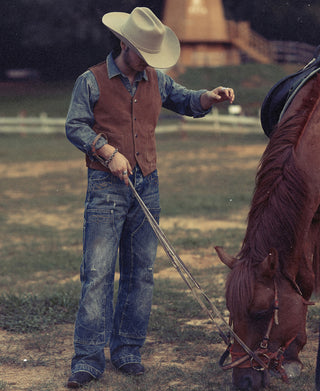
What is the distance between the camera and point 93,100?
12.6 feet

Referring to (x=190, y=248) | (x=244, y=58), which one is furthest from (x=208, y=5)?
(x=190, y=248)

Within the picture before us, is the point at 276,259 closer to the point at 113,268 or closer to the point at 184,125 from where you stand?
the point at 113,268

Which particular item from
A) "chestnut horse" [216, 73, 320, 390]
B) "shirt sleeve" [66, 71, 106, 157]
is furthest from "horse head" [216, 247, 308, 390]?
"shirt sleeve" [66, 71, 106, 157]

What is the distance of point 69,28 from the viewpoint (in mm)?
34656

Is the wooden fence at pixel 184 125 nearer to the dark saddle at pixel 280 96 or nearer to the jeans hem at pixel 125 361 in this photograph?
the dark saddle at pixel 280 96

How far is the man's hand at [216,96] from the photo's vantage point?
13.1 ft

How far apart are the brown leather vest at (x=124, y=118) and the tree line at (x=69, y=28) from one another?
27927 mm

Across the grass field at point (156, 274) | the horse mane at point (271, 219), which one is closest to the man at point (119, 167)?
the grass field at point (156, 274)

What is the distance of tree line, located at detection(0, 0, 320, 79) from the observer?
3403 centimetres

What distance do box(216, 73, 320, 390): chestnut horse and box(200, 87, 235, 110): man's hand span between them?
571 millimetres

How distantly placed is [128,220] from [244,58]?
35110mm

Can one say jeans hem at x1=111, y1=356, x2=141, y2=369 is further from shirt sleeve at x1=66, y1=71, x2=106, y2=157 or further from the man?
shirt sleeve at x1=66, y1=71, x2=106, y2=157

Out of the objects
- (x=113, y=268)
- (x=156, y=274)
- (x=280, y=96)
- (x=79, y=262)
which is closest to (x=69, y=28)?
(x=79, y=262)

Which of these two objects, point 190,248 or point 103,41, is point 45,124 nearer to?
point 103,41
